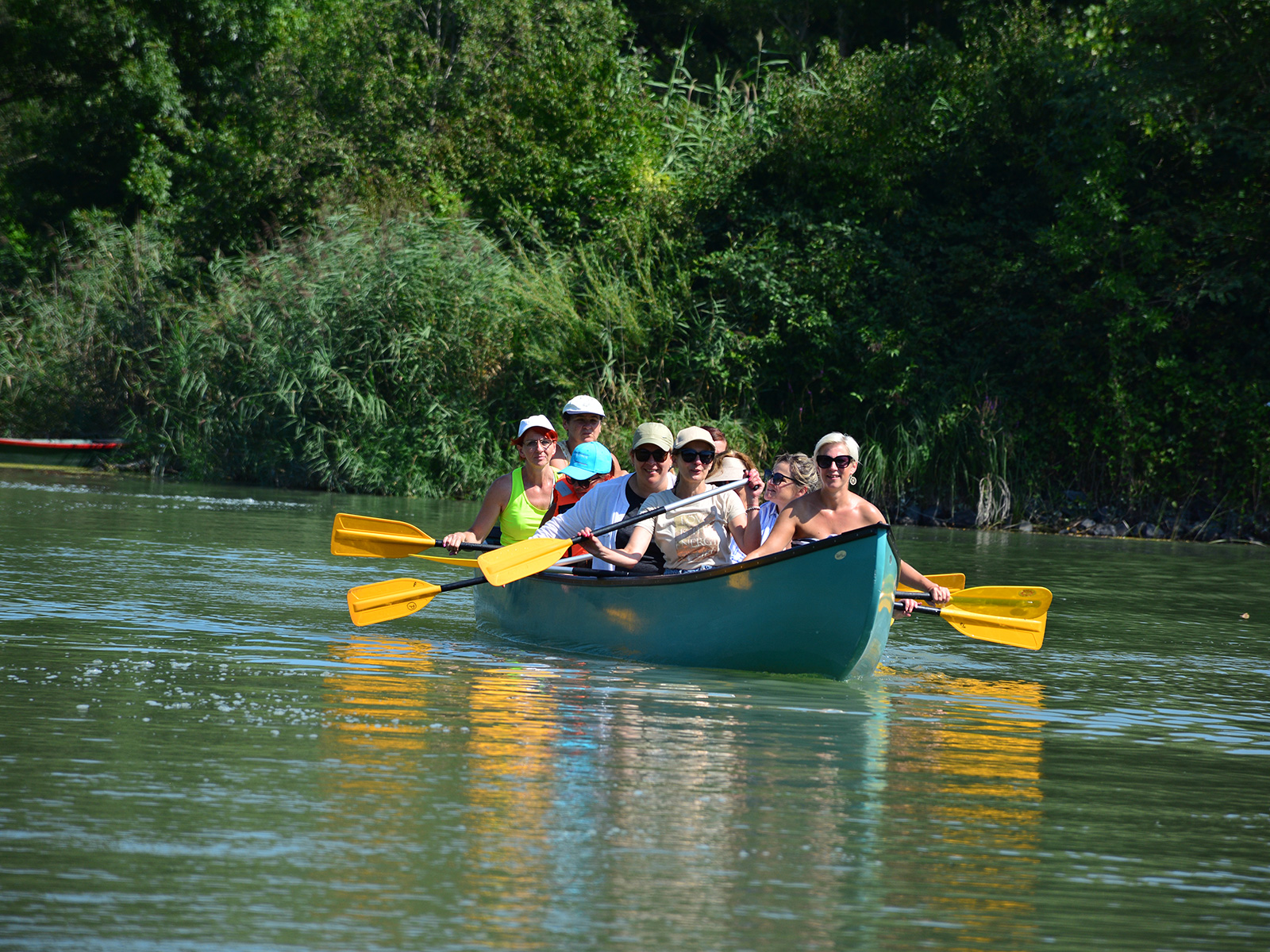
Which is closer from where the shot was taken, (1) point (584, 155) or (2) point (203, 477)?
(2) point (203, 477)

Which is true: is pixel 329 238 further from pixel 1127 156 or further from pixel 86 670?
pixel 86 670

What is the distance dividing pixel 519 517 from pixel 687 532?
1332 mm

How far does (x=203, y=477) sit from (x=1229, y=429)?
13.0 meters

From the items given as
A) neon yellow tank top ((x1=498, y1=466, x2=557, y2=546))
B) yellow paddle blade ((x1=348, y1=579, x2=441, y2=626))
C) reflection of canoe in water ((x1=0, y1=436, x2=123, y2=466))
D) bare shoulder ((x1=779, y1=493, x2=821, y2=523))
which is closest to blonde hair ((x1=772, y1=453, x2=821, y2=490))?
bare shoulder ((x1=779, y1=493, x2=821, y2=523))

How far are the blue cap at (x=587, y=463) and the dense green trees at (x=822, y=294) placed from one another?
35.1ft

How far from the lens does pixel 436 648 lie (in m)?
8.12

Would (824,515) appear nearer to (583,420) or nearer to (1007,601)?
(1007,601)

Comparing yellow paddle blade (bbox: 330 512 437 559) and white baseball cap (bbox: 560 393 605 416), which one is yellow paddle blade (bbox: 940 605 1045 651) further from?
yellow paddle blade (bbox: 330 512 437 559)

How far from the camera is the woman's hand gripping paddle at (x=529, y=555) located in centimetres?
754

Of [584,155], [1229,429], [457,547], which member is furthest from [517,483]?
[584,155]

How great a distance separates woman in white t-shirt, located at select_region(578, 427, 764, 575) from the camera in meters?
7.51

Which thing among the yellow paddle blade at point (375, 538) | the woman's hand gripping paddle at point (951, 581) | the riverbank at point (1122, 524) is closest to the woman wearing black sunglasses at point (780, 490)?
the woman's hand gripping paddle at point (951, 581)

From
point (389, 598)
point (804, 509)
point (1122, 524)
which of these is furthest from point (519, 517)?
point (1122, 524)

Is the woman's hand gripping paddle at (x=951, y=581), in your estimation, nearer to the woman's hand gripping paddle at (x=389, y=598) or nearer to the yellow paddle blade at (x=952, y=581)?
the yellow paddle blade at (x=952, y=581)
